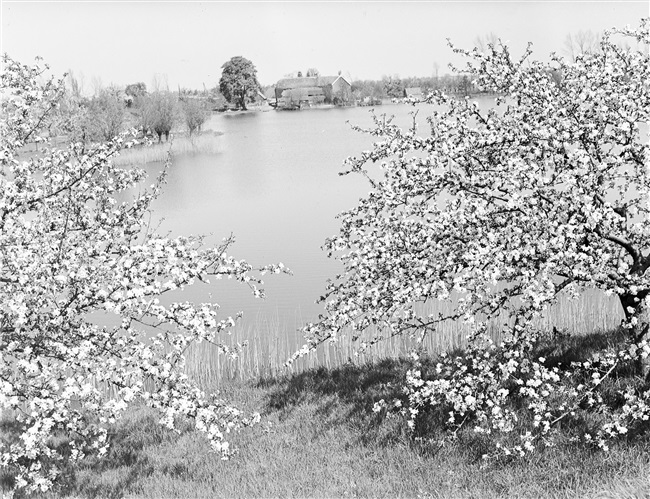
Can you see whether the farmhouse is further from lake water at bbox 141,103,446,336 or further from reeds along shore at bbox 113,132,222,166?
lake water at bbox 141,103,446,336

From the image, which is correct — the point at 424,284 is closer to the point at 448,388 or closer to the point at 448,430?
the point at 448,388

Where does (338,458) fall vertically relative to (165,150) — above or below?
below

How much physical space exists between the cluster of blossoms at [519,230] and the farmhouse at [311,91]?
106415mm

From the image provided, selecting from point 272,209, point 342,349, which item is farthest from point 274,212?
point 342,349

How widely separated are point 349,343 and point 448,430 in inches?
184

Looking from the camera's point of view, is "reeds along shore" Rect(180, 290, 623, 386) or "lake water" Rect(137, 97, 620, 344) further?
"lake water" Rect(137, 97, 620, 344)

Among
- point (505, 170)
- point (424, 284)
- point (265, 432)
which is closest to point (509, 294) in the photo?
point (424, 284)

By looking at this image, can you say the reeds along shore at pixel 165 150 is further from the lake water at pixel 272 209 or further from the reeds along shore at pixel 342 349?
the reeds along shore at pixel 342 349

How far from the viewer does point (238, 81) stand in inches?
4368

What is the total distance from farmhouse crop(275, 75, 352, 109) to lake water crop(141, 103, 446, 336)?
237ft

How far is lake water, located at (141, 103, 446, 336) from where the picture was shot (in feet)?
47.9

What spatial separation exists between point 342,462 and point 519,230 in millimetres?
3088

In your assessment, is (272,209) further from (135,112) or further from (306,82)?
(306,82)

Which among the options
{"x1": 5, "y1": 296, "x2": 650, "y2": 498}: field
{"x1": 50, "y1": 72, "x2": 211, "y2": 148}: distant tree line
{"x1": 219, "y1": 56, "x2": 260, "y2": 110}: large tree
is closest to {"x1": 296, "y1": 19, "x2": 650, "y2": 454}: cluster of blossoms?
{"x1": 5, "y1": 296, "x2": 650, "y2": 498}: field
